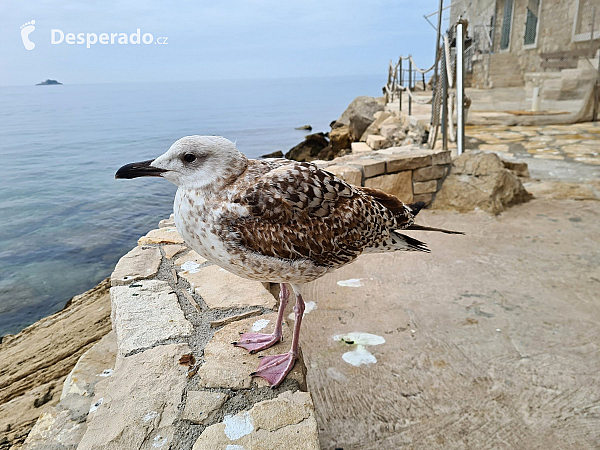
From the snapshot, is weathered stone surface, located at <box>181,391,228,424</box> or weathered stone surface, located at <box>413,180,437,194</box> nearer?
weathered stone surface, located at <box>181,391,228,424</box>

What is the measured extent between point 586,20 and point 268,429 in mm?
16860

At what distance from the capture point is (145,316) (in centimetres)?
249

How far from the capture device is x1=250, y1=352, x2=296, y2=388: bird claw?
6.57 feet

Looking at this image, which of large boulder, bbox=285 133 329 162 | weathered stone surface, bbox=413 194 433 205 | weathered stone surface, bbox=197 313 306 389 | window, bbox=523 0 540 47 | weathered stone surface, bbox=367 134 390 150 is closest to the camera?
weathered stone surface, bbox=197 313 306 389

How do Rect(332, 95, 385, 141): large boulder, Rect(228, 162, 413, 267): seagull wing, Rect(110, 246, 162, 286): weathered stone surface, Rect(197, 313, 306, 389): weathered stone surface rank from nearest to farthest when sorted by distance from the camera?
Rect(228, 162, 413, 267): seagull wing → Rect(197, 313, 306, 389): weathered stone surface → Rect(110, 246, 162, 286): weathered stone surface → Rect(332, 95, 385, 141): large boulder

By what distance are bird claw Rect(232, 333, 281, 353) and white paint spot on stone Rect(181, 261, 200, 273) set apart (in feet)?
3.15

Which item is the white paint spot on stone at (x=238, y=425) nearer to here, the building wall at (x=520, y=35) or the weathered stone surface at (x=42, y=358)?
the weathered stone surface at (x=42, y=358)

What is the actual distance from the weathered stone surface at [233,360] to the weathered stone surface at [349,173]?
9.15 feet

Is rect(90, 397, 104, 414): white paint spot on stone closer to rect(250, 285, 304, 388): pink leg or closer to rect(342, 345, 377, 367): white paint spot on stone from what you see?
rect(250, 285, 304, 388): pink leg

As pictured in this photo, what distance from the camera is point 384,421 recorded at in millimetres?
2377

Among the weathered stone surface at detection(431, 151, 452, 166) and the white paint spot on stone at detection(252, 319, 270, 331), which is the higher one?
the weathered stone surface at detection(431, 151, 452, 166)

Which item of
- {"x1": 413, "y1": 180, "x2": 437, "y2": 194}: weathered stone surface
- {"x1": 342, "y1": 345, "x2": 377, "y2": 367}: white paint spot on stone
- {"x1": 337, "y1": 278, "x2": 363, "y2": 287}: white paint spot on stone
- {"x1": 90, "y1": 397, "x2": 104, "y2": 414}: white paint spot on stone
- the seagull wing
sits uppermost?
the seagull wing

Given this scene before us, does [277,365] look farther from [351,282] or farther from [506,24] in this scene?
[506,24]

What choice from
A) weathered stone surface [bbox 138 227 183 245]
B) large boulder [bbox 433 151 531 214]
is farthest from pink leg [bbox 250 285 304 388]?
large boulder [bbox 433 151 531 214]
